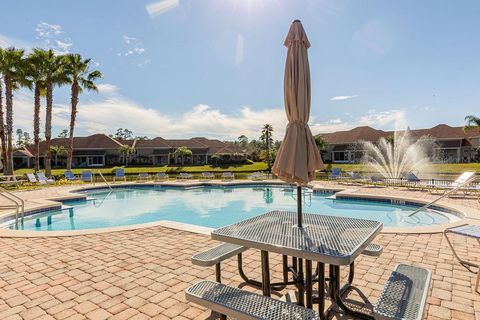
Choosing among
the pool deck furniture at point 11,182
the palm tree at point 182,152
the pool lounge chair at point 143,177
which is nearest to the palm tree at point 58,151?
the palm tree at point 182,152

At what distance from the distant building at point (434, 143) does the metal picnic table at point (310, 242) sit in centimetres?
5186

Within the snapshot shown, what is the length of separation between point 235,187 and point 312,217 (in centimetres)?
1714

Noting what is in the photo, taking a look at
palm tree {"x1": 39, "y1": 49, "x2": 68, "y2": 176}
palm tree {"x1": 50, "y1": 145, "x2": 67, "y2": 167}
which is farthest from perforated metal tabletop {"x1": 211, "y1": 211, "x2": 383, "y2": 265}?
palm tree {"x1": 50, "y1": 145, "x2": 67, "y2": 167}

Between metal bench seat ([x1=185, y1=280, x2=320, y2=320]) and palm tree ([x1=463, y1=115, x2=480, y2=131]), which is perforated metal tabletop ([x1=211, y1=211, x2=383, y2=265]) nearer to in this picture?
metal bench seat ([x1=185, y1=280, x2=320, y2=320])

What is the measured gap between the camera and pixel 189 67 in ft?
62.0

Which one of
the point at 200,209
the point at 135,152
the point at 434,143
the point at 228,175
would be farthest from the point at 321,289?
the point at 135,152

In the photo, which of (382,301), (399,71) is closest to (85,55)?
(399,71)

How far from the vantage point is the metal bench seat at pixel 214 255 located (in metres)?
3.56

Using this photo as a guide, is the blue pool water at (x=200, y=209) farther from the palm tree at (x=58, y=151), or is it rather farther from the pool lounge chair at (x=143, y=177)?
the palm tree at (x=58, y=151)

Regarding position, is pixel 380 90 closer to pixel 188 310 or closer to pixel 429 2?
pixel 429 2

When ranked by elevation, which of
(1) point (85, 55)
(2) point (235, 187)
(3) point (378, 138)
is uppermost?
(1) point (85, 55)

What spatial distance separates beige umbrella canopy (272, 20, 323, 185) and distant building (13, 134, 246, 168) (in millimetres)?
47500

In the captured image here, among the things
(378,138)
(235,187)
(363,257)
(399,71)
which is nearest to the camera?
(363,257)

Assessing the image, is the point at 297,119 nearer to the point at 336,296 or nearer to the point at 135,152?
the point at 336,296
